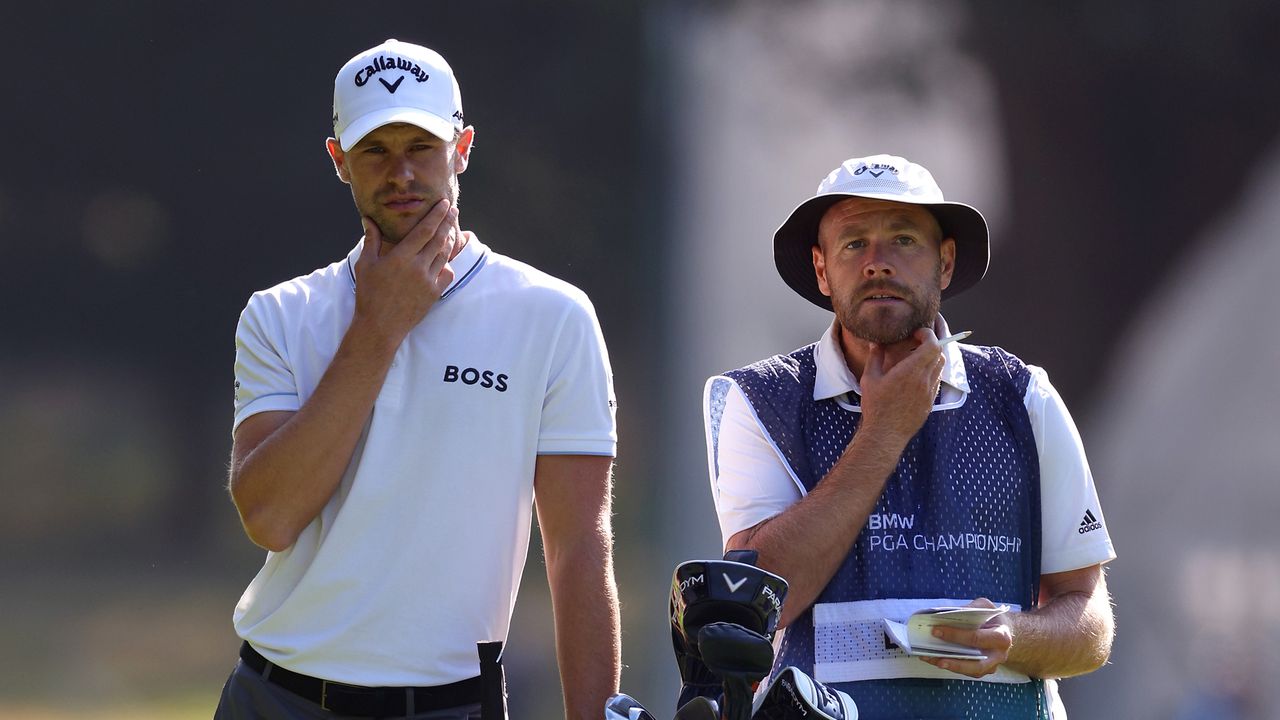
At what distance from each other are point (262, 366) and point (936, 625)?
93cm

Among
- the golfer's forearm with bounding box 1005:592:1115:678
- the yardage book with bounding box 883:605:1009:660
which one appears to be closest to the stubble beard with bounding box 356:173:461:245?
the yardage book with bounding box 883:605:1009:660

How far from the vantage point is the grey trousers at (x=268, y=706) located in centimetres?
177

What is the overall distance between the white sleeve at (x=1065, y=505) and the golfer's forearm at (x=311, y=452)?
952 mm

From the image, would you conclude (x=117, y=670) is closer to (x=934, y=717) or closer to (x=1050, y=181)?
(x=934, y=717)

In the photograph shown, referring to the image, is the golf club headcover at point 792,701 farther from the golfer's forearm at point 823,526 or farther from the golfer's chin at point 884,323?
the golfer's chin at point 884,323

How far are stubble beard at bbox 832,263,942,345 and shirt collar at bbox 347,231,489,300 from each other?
554 mm

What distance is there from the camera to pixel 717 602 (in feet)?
5.08

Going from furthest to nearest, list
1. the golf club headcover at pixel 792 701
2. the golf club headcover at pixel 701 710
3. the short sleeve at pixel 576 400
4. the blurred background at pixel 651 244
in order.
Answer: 1. the blurred background at pixel 651 244
2. the short sleeve at pixel 576 400
3. the golf club headcover at pixel 792 701
4. the golf club headcover at pixel 701 710

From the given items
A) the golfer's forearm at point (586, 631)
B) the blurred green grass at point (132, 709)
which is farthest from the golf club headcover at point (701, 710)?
the blurred green grass at point (132, 709)

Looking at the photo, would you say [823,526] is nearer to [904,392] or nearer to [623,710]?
[904,392]

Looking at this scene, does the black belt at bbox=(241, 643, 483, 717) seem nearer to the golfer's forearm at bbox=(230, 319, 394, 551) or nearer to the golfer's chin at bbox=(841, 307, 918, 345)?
the golfer's forearm at bbox=(230, 319, 394, 551)

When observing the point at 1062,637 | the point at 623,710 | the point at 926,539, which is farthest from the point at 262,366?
the point at 1062,637

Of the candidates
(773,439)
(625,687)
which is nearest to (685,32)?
(625,687)

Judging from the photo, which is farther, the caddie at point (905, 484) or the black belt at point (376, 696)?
the caddie at point (905, 484)
